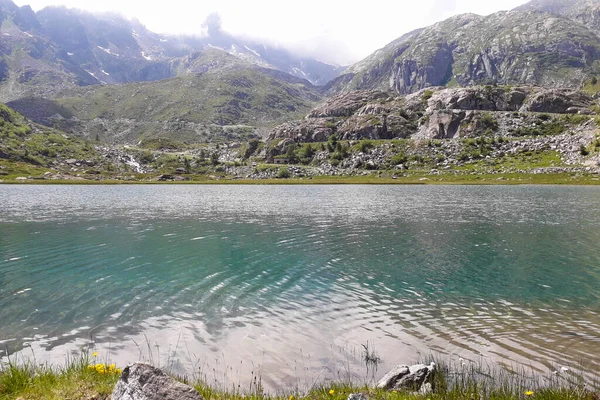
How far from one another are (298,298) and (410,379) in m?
13.1

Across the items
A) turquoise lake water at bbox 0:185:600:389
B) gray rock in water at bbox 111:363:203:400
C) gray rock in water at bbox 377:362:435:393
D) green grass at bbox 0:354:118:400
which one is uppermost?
→ gray rock in water at bbox 111:363:203:400

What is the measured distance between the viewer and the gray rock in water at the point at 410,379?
12457 millimetres

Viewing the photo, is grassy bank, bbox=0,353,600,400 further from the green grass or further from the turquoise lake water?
the turquoise lake water

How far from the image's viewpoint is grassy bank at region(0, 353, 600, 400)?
11258mm

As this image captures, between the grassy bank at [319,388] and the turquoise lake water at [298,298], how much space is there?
1.40m

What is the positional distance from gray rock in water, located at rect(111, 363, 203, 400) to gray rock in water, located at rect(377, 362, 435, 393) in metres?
6.55

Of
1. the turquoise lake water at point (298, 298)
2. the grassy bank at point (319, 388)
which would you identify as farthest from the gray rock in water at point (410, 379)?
the turquoise lake water at point (298, 298)

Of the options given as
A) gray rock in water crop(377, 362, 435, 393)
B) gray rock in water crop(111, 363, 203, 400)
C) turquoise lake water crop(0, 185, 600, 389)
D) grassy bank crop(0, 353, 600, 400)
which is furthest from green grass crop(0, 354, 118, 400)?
gray rock in water crop(377, 362, 435, 393)

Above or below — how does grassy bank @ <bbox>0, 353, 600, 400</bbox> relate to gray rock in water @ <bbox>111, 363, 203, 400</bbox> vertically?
below

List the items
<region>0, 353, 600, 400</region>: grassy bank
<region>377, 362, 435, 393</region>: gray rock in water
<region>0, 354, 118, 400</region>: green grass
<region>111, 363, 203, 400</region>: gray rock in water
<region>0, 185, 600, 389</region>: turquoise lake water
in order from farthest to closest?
1. <region>0, 185, 600, 389</region>: turquoise lake water
2. <region>377, 362, 435, 393</region>: gray rock in water
3. <region>0, 353, 600, 400</region>: grassy bank
4. <region>0, 354, 118, 400</region>: green grass
5. <region>111, 363, 203, 400</region>: gray rock in water

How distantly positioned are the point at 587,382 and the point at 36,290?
31326 mm

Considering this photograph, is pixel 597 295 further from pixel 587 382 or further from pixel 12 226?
pixel 12 226

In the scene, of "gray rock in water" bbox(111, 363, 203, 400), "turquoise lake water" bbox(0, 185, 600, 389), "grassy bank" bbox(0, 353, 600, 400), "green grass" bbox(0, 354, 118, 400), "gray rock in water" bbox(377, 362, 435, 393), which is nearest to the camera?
"gray rock in water" bbox(111, 363, 203, 400)

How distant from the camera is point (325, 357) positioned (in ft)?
54.5
